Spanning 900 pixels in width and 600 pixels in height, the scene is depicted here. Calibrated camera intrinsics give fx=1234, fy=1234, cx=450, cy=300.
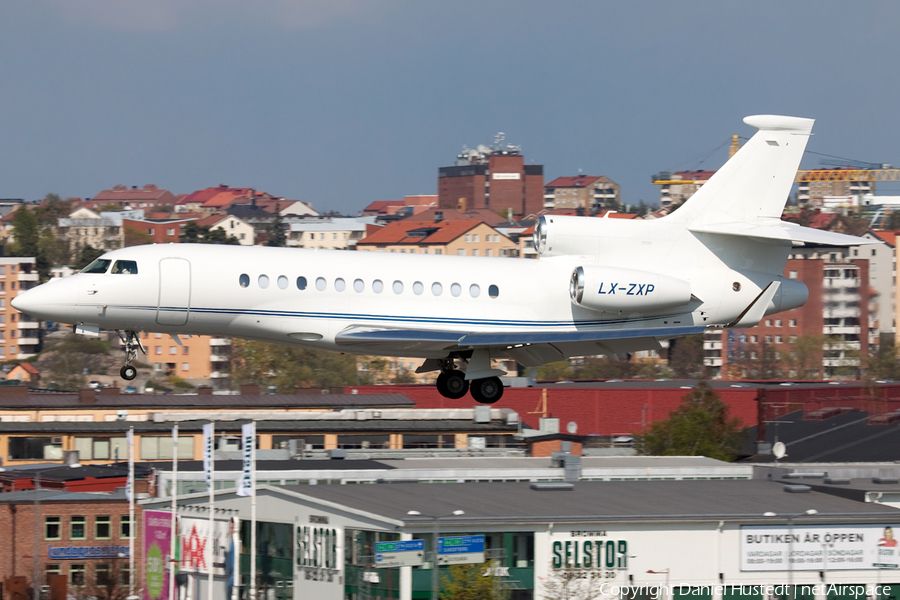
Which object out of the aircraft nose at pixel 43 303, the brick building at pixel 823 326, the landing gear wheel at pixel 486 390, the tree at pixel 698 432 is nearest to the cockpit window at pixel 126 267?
the aircraft nose at pixel 43 303

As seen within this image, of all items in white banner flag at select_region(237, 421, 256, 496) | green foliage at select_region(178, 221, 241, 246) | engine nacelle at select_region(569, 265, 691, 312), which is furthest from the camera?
green foliage at select_region(178, 221, 241, 246)

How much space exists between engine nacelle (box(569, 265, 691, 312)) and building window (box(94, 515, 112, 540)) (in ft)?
64.9

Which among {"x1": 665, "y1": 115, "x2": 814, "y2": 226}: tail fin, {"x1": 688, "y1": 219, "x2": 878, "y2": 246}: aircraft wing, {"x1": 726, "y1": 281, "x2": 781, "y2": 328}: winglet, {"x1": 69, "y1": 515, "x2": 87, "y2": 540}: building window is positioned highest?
{"x1": 665, "y1": 115, "x2": 814, "y2": 226}: tail fin

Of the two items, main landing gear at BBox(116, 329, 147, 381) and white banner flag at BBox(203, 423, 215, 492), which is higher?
main landing gear at BBox(116, 329, 147, 381)

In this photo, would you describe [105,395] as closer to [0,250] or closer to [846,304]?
[846,304]

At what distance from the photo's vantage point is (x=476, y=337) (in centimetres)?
2955

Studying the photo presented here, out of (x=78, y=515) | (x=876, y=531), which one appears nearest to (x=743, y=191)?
(x=876, y=531)

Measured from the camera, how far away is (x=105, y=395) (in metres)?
67.2

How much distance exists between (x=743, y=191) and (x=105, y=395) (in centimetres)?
4447

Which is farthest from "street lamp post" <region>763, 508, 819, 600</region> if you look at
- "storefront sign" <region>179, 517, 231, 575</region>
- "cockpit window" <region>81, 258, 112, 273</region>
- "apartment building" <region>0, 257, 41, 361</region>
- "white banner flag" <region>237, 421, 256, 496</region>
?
"apartment building" <region>0, 257, 41, 361</region>

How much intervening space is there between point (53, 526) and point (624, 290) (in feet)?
73.8

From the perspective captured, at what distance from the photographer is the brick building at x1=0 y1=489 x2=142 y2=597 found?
40750 mm

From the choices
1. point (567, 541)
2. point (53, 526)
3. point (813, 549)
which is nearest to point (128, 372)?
A: point (567, 541)

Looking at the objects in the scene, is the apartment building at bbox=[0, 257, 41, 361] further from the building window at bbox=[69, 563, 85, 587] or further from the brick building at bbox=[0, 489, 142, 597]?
the building window at bbox=[69, 563, 85, 587]
